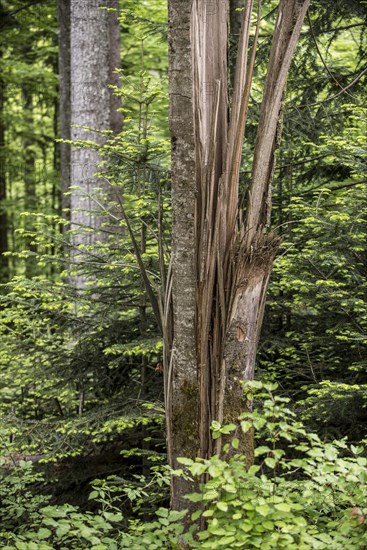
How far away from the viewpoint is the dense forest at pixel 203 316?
3312 mm

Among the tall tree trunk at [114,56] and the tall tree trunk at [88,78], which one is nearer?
the tall tree trunk at [88,78]

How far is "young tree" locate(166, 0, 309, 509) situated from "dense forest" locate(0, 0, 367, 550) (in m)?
0.01

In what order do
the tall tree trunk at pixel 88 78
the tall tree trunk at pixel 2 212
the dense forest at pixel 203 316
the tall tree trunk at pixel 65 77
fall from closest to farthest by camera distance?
the dense forest at pixel 203 316, the tall tree trunk at pixel 88 78, the tall tree trunk at pixel 65 77, the tall tree trunk at pixel 2 212

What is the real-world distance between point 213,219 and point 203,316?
551 mm

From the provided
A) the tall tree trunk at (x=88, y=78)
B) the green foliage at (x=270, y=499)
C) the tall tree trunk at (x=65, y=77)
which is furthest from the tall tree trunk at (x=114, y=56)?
the green foliage at (x=270, y=499)

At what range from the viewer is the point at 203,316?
12.1 ft

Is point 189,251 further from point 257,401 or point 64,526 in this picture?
point 257,401

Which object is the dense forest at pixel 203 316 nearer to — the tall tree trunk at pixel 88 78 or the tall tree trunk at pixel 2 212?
the tall tree trunk at pixel 88 78

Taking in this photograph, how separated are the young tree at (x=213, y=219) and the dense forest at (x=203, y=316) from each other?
0.04ft

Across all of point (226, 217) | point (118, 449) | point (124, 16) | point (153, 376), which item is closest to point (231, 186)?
point (226, 217)

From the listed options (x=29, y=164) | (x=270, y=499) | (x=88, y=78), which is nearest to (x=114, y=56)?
(x=88, y=78)

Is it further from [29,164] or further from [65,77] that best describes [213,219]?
[29,164]

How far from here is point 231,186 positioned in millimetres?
3678

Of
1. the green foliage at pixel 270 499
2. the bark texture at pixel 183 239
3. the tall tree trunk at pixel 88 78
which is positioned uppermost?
the tall tree trunk at pixel 88 78
